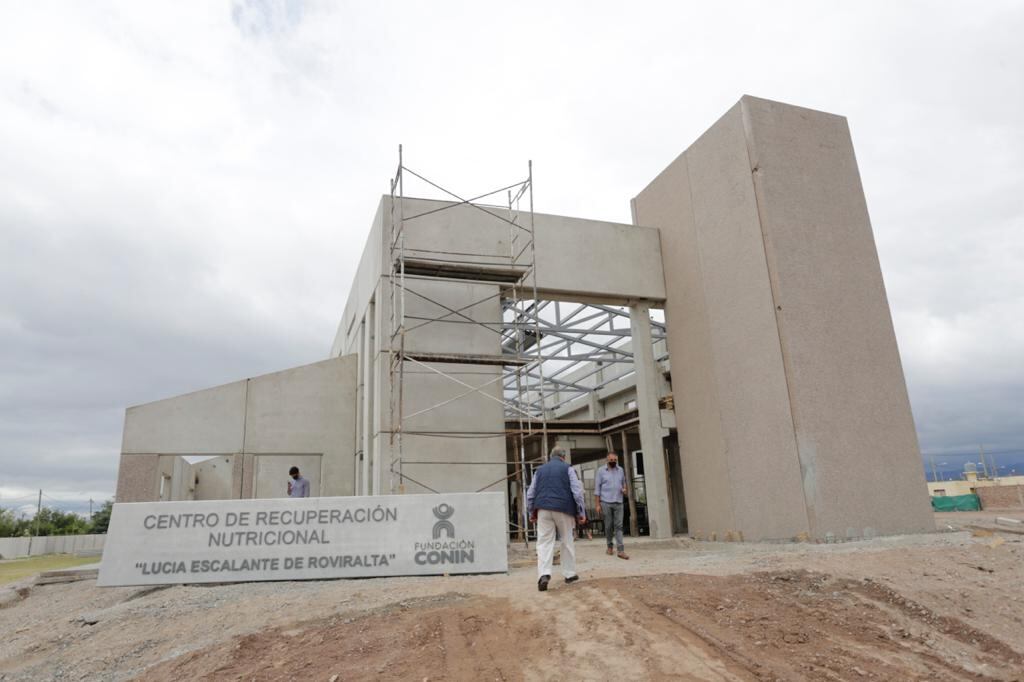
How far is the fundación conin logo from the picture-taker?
29.2 ft

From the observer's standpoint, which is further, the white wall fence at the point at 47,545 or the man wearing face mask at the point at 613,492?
the white wall fence at the point at 47,545

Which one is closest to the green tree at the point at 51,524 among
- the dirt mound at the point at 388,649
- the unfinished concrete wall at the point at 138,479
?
the unfinished concrete wall at the point at 138,479

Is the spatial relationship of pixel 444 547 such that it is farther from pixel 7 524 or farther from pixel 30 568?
pixel 7 524

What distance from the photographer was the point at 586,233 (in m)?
15.2

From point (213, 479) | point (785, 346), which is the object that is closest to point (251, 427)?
point (785, 346)

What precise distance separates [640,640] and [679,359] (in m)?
9.66

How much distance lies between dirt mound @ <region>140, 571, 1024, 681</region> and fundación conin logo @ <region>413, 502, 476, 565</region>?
1.63 metres

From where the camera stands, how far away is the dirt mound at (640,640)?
17.3 ft

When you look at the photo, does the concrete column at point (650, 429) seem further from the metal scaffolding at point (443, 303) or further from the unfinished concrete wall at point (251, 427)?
the unfinished concrete wall at point (251, 427)

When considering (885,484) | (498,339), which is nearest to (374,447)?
(498,339)

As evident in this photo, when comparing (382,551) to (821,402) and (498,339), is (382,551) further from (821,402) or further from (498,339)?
(821,402)

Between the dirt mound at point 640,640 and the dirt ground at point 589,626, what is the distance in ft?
0.06

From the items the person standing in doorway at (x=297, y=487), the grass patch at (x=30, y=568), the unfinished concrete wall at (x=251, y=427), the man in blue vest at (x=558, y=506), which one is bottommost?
the grass patch at (x=30, y=568)

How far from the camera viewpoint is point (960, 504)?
25.8 meters
